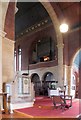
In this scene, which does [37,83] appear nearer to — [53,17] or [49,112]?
[53,17]

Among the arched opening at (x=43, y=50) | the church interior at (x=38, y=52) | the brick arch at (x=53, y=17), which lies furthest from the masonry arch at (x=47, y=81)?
the brick arch at (x=53, y=17)

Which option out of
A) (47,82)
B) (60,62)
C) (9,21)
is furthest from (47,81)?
(9,21)

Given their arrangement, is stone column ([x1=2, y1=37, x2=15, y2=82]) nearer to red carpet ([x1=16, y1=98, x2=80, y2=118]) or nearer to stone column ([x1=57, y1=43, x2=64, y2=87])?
red carpet ([x1=16, y1=98, x2=80, y2=118])

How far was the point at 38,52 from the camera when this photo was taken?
1579 centimetres

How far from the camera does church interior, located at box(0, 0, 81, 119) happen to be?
24.4 feet

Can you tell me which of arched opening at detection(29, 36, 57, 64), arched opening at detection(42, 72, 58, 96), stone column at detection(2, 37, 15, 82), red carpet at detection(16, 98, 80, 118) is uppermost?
arched opening at detection(29, 36, 57, 64)

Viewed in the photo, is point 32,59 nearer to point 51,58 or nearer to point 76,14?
point 51,58

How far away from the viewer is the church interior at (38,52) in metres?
7.43

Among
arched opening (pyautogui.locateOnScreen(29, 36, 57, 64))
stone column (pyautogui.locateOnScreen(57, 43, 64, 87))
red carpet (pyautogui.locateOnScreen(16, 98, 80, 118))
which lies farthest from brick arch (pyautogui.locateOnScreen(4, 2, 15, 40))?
arched opening (pyautogui.locateOnScreen(29, 36, 57, 64))

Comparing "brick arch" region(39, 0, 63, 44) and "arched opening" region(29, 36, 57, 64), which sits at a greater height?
"brick arch" region(39, 0, 63, 44)

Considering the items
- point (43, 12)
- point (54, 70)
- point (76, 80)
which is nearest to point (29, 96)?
point (54, 70)

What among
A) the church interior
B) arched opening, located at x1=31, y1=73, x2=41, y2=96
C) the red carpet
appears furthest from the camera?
arched opening, located at x1=31, y1=73, x2=41, y2=96

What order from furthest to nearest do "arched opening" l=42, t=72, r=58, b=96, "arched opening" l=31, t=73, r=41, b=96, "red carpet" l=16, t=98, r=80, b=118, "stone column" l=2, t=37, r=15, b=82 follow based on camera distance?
"arched opening" l=31, t=73, r=41, b=96 < "arched opening" l=42, t=72, r=58, b=96 < "stone column" l=2, t=37, r=15, b=82 < "red carpet" l=16, t=98, r=80, b=118

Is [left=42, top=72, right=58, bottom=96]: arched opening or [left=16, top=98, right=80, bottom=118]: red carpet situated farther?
[left=42, top=72, right=58, bottom=96]: arched opening
